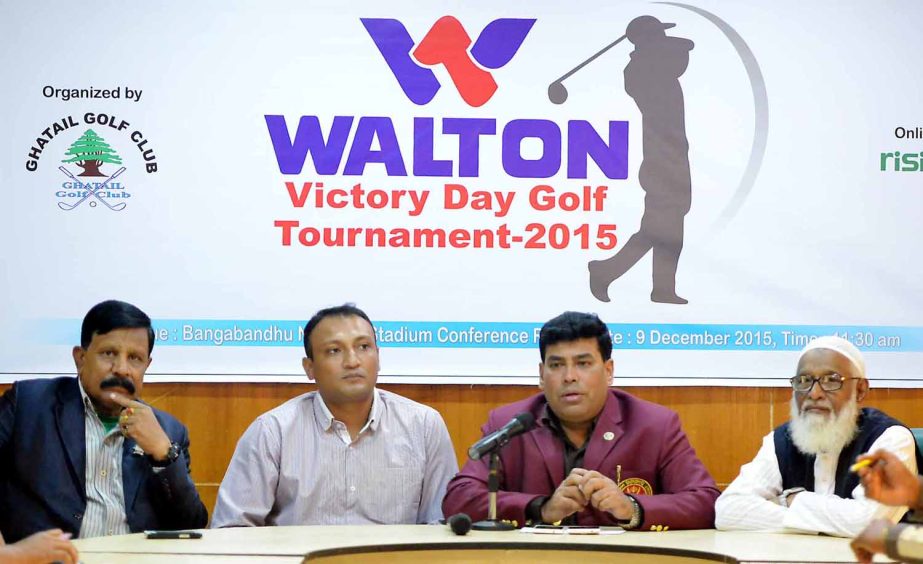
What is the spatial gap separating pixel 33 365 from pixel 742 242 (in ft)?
9.90

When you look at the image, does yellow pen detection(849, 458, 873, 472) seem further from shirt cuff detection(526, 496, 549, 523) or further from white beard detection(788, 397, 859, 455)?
shirt cuff detection(526, 496, 549, 523)

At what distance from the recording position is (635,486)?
413cm

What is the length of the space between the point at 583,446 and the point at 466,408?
0.89 meters

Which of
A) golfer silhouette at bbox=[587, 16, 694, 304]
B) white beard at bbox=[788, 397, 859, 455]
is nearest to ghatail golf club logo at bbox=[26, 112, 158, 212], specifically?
golfer silhouette at bbox=[587, 16, 694, 304]

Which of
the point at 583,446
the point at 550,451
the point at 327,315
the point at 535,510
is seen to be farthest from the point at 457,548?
the point at 327,315

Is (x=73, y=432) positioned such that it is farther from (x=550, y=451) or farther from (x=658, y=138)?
(x=658, y=138)

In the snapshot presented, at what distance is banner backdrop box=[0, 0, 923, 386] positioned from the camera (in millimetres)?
4945

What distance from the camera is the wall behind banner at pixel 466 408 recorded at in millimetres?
5012

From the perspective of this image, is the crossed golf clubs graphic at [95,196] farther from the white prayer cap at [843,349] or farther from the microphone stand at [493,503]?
the white prayer cap at [843,349]

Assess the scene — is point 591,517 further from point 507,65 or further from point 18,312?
point 18,312

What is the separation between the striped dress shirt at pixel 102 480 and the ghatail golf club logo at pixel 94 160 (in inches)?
44.0

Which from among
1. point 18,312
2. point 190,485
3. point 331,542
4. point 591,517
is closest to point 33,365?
point 18,312

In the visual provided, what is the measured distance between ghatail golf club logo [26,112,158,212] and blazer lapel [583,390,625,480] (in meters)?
2.17

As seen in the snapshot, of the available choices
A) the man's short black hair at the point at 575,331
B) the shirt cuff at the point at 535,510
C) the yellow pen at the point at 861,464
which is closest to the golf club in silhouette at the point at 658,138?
the man's short black hair at the point at 575,331
